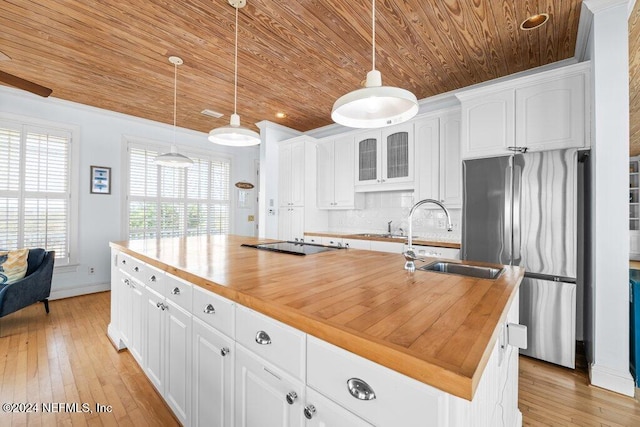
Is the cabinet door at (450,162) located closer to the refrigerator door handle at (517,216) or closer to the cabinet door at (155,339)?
the refrigerator door handle at (517,216)

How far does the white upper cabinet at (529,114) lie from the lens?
2.23 metres

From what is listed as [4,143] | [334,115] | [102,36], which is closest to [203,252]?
[334,115]

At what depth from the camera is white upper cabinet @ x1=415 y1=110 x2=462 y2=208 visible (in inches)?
121

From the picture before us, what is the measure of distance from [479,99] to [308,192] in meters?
2.50

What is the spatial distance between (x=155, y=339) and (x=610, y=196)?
3.14 m

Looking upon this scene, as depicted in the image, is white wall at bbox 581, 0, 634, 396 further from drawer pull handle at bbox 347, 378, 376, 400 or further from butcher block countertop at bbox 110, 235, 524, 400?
drawer pull handle at bbox 347, 378, 376, 400

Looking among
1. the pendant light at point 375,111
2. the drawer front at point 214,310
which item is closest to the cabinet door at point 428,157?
the pendant light at point 375,111

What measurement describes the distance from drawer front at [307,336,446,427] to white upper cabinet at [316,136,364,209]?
3.30 metres

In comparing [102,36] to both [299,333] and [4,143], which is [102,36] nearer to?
[4,143]

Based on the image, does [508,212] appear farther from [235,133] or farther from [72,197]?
[72,197]

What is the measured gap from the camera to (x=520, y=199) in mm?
2412

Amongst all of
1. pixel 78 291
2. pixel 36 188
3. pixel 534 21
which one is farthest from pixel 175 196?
pixel 534 21

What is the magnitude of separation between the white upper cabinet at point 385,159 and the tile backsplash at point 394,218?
0.29m

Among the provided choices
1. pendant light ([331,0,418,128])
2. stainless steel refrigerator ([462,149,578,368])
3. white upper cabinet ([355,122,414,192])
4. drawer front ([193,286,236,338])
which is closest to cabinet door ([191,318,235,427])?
drawer front ([193,286,236,338])
